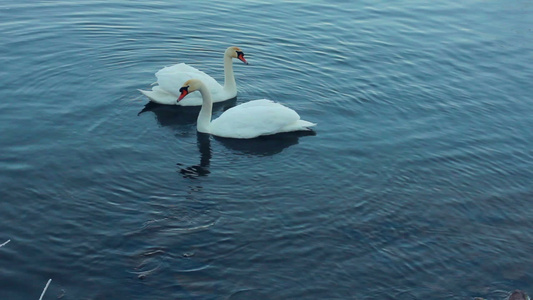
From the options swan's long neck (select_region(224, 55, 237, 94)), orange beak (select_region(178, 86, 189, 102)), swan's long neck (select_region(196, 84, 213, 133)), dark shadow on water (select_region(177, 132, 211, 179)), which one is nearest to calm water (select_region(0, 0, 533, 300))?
dark shadow on water (select_region(177, 132, 211, 179))

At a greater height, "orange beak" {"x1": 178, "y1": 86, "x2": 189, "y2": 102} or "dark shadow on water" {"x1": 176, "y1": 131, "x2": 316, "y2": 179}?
"orange beak" {"x1": 178, "y1": 86, "x2": 189, "y2": 102}

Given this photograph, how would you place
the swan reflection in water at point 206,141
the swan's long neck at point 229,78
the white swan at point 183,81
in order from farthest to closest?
the swan's long neck at point 229,78, the white swan at point 183,81, the swan reflection in water at point 206,141

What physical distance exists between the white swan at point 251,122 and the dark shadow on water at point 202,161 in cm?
21

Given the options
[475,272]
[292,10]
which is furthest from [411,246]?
[292,10]

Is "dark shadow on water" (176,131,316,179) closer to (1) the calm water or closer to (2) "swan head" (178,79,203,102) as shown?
(1) the calm water

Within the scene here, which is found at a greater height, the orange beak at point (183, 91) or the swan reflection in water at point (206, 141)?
the orange beak at point (183, 91)

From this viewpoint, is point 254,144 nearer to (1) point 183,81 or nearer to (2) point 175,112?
(2) point 175,112

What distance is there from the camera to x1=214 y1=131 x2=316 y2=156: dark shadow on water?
14844 mm

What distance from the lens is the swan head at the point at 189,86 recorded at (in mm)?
15805

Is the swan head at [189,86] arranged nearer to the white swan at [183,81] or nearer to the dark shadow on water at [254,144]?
the white swan at [183,81]

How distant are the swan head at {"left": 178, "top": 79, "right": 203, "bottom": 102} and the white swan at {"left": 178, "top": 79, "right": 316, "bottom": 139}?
0.43 meters

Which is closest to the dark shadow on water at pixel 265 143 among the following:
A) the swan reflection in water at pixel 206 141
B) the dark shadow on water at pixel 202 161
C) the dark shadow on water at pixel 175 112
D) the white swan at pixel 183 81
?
the swan reflection in water at pixel 206 141

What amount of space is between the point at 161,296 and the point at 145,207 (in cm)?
244

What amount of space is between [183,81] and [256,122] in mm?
2370
